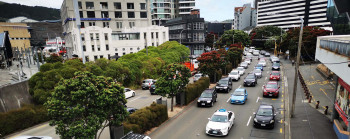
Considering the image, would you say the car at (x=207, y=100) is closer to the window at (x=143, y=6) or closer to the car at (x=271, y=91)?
the car at (x=271, y=91)

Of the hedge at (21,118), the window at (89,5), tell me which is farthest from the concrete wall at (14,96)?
the window at (89,5)

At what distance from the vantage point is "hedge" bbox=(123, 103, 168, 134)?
46.6 feet

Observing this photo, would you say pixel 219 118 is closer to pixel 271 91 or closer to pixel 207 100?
pixel 207 100

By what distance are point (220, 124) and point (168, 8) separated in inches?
3392

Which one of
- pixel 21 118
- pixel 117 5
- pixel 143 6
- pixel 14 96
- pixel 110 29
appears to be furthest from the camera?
pixel 143 6

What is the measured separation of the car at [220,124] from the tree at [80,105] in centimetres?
760

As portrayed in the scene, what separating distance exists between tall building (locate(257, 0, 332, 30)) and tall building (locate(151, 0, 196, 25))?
37.3 m

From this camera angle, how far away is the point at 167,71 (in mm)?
19547

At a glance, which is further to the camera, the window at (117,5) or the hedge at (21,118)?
the window at (117,5)

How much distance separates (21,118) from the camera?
17562 millimetres

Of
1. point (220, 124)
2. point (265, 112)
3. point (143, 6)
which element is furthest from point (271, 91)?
point (143, 6)

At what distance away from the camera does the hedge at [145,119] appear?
1419 cm

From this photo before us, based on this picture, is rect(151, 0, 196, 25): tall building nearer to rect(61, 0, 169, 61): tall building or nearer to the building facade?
the building facade

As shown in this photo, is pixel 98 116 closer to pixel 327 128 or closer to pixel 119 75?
pixel 327 128
